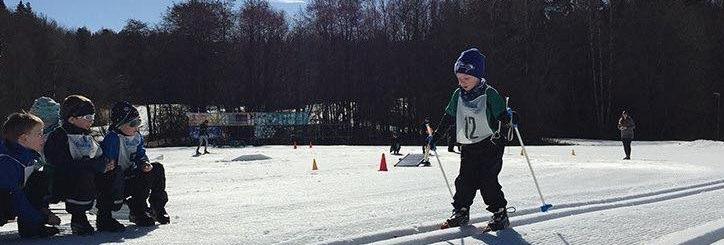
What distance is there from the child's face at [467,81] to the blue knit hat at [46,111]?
429 centimetres

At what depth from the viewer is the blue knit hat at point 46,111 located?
6875 mm

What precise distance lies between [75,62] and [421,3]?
25440 mm

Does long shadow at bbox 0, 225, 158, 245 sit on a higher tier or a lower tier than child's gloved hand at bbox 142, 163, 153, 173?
lower

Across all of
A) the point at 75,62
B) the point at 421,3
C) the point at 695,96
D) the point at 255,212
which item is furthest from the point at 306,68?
the point at 255,212

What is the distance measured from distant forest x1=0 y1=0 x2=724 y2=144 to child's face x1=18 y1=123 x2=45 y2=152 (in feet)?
140

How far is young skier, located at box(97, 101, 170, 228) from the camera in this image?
17.6 feet

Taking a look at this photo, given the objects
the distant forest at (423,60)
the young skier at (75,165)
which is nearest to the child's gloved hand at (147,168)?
the young skier at (75,165)

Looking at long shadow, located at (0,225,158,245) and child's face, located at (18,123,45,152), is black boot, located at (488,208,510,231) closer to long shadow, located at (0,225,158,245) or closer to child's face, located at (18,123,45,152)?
long shadow, located at (0,225,158,245)

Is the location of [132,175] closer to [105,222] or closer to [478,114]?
[105,222]

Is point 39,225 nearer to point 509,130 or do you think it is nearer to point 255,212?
point 255,212

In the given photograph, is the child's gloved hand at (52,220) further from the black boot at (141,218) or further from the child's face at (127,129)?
the child's face at (127,129)

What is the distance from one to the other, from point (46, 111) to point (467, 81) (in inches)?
172

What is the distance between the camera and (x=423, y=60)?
51031mm

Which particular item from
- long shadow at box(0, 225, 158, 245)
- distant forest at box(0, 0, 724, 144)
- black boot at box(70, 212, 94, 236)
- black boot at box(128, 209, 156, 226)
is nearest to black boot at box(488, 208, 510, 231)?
long shadow at box(0, 225, 158, 245)
